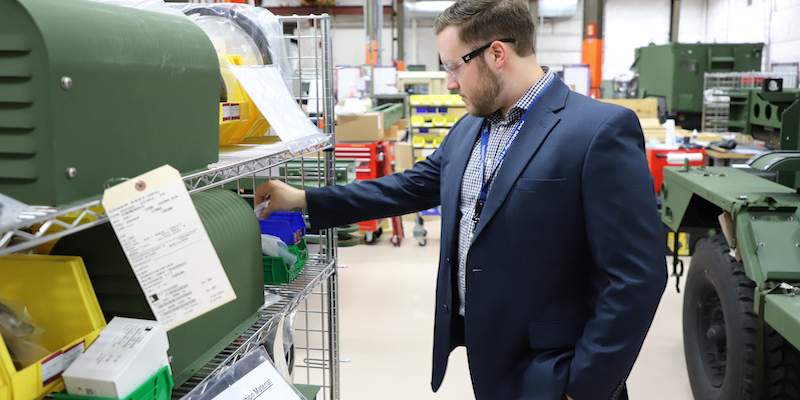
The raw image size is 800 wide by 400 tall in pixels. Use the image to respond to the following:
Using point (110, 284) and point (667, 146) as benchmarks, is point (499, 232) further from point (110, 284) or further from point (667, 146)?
point (667, 146)

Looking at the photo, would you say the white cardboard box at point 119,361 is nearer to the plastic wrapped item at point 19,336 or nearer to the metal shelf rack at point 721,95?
the plastic wrapped item at point 19,336

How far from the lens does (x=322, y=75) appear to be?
79.4 inches

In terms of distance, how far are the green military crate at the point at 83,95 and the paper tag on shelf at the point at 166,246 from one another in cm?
6

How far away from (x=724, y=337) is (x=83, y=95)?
2.83 m

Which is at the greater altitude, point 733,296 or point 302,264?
point 302,264

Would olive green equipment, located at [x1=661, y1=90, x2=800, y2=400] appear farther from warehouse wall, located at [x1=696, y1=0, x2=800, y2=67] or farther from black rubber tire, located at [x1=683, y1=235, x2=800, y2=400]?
warehouse wall, located at [x1=696, y1=0, x2=800, y2=67]

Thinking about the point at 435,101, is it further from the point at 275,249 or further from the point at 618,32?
the point at 618,32

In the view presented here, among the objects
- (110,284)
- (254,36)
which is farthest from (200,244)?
(254,36)

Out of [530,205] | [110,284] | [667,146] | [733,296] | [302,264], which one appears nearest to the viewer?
[110,284]

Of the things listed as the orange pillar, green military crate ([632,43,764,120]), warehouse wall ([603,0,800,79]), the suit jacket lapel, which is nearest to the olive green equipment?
the suit jacket lapel

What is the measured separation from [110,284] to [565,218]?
1.04m

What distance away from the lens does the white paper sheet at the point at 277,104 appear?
152 centimetres

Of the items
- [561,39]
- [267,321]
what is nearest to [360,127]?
[267,321]

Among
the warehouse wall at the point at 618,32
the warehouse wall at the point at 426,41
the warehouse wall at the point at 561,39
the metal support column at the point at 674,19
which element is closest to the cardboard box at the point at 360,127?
the warehouse wall at the point at 618,32
